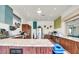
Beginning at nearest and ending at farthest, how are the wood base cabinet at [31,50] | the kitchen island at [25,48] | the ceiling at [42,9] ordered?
1. the kitchen island at [25,48]
2. the wood base cabinet at [31,50]
3. the ceiling at [42,9]

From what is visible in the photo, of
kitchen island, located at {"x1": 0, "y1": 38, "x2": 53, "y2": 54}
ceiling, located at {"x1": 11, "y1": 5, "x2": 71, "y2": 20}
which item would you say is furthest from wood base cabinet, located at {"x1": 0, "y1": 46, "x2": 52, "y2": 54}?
ceiling, located at {"x1": 11, "y1": 5, "x2": 71, "y2": 20}

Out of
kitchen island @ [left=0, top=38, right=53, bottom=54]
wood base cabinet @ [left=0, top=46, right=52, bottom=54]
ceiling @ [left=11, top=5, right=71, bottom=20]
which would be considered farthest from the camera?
ceiling @ [left=11, top=5, right=71, bottom=20]

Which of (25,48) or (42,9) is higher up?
(42,9)

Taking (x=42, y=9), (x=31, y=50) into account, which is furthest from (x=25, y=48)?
(x=42, y=9)

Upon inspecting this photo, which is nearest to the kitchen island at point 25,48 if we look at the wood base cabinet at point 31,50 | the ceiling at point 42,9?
the wood base cabinet at point 31,50

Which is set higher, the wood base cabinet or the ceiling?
the ceiling

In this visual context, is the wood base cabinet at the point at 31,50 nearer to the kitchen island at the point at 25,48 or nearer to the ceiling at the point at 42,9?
the kitchen island at the point at 25,48

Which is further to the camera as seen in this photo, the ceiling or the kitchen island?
the ceiling

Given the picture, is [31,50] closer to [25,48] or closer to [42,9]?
[25,48]

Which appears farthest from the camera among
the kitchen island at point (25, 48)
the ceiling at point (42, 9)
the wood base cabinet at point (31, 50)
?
the ceiling at point (42, 9)

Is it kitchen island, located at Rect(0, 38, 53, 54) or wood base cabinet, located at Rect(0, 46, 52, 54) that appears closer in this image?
kitchen island, located at Rect(0, 38, 53, 54)

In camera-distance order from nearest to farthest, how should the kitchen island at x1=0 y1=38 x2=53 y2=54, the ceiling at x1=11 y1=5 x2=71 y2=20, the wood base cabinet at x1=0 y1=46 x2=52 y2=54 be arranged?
the kitchen island at x1=0 y1=38 x2=53 y2=54, the wood base cabinet at x1=0 y1=46 x2=52 y2=54, the ceiling at x1=11 y1=5 x2=71 y2=20

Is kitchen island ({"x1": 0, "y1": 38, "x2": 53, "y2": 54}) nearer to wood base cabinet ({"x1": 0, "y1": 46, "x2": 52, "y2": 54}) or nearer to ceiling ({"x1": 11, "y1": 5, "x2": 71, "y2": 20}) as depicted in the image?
wood base cabinet ({"x1": 0, "y1": 46, "x2": 52, "y2": 54})
